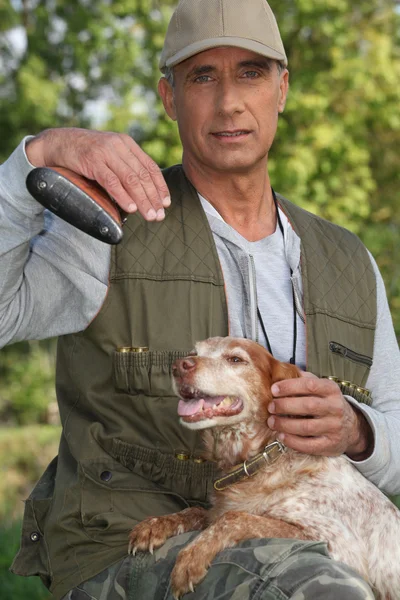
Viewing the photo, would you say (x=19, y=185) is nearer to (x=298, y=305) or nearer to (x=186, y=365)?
(x=186, y=365)

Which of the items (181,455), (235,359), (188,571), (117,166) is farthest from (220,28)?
(188,571)

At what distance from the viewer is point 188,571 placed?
2.70 m

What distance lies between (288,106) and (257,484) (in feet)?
46.5

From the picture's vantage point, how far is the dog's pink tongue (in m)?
3.08

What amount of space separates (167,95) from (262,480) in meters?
1.78

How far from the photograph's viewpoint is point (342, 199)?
17266 mm

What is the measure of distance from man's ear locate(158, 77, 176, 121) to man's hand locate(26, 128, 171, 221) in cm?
113

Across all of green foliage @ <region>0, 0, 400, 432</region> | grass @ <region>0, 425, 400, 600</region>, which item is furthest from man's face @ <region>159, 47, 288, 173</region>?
green foliage @ <region>0, 0, 400, 432</region>

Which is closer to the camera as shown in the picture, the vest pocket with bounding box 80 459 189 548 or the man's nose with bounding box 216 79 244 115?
the vest pocket with bounding box 80 459 189 548

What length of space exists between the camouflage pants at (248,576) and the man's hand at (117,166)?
42.3 inches

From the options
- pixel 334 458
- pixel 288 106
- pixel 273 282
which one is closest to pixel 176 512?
pixel 334 458

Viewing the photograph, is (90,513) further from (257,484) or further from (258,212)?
(258,212)

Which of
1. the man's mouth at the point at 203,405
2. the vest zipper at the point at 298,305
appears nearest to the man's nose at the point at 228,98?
the vest zipper at the point at 298,305

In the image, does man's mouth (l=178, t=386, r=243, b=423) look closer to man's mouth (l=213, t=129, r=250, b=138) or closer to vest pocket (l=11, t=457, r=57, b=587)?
vest pocket (l=11, t=457, r=57, b=587)
